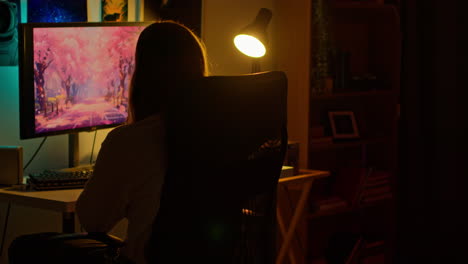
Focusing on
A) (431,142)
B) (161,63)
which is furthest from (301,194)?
(161,63)

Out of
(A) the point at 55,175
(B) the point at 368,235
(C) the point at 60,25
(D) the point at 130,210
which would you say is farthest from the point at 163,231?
(B) the point at 368,235

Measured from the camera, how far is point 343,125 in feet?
Result: 13.2

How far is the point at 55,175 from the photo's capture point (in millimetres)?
2438

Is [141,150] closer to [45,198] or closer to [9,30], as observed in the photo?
[45,198]

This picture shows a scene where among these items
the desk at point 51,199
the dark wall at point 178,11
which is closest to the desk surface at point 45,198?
the desk at point 51,199

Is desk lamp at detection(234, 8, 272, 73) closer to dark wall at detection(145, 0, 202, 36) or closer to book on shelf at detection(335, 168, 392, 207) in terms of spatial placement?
dark wall at detection(145, 0, 202, 36)

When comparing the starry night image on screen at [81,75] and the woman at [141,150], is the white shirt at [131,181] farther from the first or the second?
the starry night image on screen at [81,75]

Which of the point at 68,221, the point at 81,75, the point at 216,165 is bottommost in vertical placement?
the point at 68,221

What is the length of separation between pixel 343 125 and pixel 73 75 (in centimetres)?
192

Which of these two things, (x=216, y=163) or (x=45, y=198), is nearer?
(x=216, y=163)

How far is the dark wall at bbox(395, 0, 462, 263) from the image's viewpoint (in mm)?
3646

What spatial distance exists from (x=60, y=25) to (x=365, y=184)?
208 centimetres

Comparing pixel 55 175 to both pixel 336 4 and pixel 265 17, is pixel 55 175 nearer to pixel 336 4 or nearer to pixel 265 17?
pixel 265 17

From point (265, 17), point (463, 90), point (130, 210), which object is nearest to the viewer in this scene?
point (130, 210)
